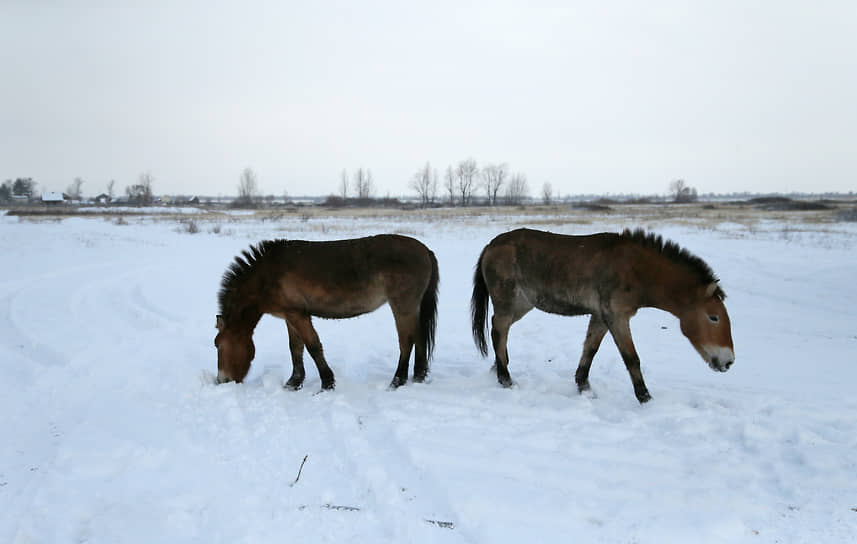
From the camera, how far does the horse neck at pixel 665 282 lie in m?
4.84

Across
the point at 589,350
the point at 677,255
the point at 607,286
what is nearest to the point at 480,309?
the point at 589,350

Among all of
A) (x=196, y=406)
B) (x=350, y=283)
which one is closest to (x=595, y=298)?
(x=350, y=283)

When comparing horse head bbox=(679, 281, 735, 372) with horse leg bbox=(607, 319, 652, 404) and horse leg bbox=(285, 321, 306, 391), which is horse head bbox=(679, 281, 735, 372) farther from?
horse leg bbox=(285, 321, 306, 391)

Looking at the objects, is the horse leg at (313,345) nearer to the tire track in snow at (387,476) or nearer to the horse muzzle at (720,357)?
the tire track in snow at (387,476)

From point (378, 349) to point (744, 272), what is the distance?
36.6 feet

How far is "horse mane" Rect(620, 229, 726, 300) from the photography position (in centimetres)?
476

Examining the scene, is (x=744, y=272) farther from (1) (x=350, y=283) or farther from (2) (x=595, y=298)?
(1) (x=350, y=283)

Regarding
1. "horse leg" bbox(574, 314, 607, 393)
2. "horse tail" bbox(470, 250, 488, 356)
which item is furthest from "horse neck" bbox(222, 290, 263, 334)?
"horse leg" bbox(574, 314, 607, 393)

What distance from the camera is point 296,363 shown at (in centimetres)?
562

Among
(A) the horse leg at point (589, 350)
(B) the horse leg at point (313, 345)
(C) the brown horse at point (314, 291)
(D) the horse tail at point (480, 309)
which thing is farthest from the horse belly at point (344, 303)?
(A) the horse leg at point (589, 350)

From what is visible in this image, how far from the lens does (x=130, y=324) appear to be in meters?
8.34

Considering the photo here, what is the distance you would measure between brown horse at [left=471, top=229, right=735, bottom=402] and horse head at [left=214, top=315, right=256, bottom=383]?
9.25ft

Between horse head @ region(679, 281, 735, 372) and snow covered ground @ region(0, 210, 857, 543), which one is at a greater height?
horse head @ region(679, 281, 735, 372)

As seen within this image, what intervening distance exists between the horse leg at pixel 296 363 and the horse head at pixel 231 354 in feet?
1.56
